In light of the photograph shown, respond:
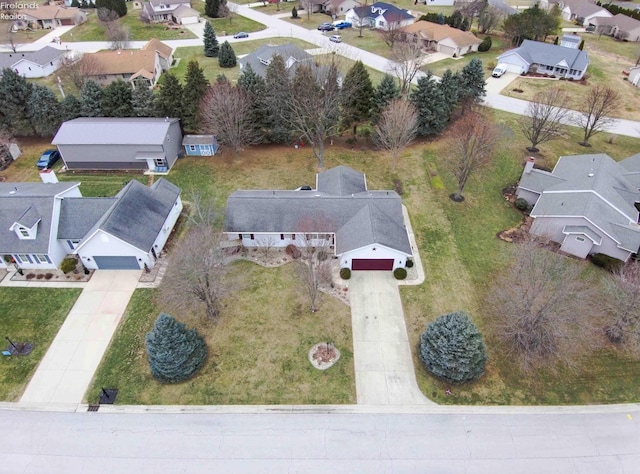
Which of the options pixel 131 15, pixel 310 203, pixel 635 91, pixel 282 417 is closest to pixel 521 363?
pixel 282 417

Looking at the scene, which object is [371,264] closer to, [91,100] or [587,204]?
[587,204]

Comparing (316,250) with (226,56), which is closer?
(316,250)

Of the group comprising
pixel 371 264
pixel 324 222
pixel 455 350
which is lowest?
pixel 371 264

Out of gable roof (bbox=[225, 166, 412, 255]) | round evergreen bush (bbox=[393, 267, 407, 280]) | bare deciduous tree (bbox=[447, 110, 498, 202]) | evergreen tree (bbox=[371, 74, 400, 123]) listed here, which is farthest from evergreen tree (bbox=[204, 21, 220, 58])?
round evergreen bush (bbox=[393, 267, 407, 280])

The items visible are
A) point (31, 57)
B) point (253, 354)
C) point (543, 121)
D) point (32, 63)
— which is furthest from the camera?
point (31, 57)

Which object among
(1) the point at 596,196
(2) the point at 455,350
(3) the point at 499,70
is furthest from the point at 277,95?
(3) the point at 499,70

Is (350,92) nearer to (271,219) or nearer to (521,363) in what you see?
(271,219)
